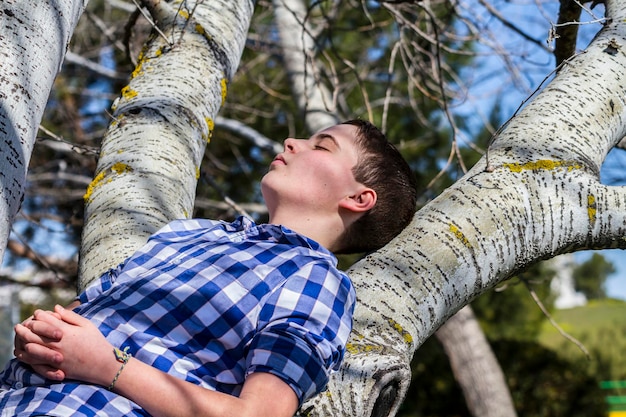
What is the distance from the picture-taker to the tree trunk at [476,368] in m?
6.41

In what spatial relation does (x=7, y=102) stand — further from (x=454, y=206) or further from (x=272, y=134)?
(x=272, y=134)

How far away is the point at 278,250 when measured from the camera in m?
1.36

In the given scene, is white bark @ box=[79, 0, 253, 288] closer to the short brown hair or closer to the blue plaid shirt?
the blue plaid shirt

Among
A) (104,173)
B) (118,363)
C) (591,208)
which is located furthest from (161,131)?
(591,208)

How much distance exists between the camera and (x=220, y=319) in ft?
4.04

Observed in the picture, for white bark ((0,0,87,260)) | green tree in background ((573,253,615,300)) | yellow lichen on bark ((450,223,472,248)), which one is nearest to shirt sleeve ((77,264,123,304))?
white bark ((0,0,87,260))

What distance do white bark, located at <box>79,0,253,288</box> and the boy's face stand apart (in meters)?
0.27

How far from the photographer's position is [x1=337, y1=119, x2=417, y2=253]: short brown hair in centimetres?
157

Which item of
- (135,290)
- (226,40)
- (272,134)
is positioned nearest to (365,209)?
(135,290)

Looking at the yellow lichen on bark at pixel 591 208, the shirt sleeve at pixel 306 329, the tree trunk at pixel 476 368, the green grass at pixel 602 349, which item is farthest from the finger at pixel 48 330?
the green grass at pixel 602 349

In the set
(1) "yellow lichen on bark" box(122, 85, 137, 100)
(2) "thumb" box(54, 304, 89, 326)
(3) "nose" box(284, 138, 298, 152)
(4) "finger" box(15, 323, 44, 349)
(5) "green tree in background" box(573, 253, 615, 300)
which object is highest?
(5) "green tree in background" box(573, 253, 615, 300)

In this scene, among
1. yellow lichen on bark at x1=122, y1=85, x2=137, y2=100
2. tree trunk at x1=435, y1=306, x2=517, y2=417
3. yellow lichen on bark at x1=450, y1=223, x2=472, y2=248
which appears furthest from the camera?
tree trunk at x1=435, y1=306, x2=517, y2=417

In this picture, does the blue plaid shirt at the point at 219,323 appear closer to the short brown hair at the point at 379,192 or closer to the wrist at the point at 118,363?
the wrist at the point at 118,363

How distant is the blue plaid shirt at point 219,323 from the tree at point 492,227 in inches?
2.7
